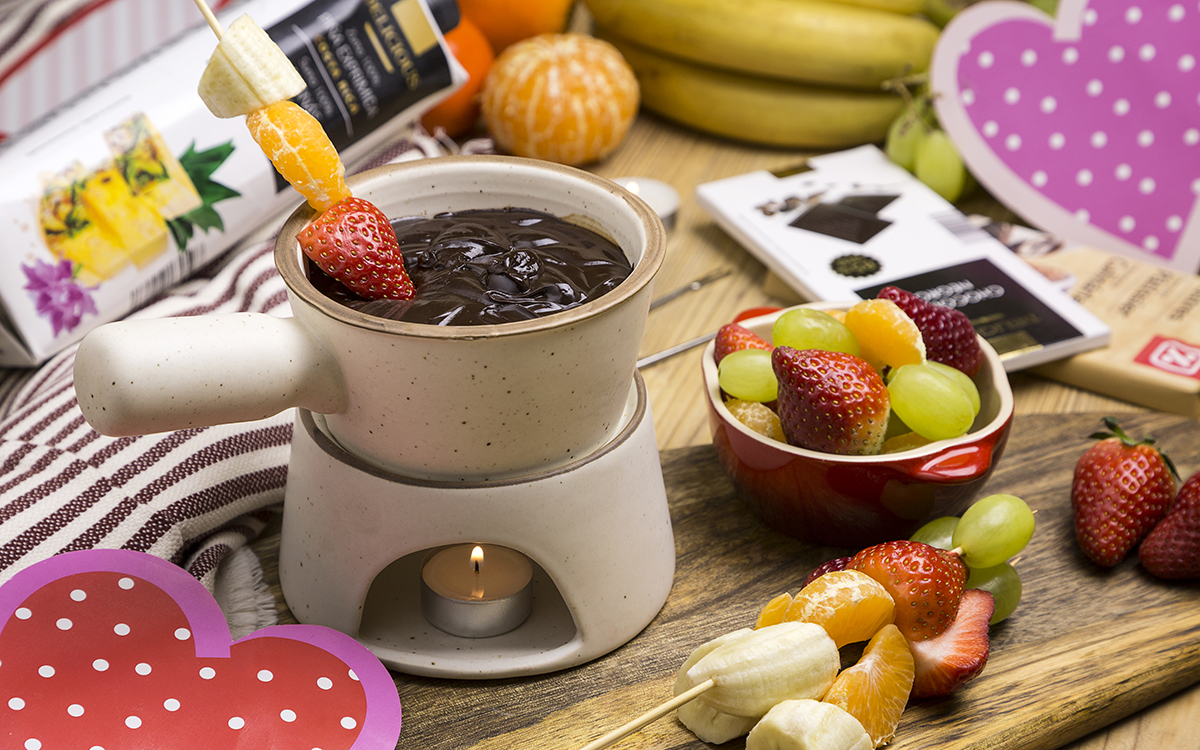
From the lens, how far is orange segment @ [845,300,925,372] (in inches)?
31.6

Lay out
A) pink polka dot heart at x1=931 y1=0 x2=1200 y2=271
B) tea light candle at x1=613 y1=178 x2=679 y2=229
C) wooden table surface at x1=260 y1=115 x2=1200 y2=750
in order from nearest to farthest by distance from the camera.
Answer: wooden table surface at x1=260 y1=115 x2=1200 y2=750
pink polka dot heart at x1=931 y1=0 x2=1200 y2=271
tea light candle at x1=613 y1=178 x2=679 y2=229

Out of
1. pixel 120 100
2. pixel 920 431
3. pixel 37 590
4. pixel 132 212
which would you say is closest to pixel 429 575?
pixel 37 590

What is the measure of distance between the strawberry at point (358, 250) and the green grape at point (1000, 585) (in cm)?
47

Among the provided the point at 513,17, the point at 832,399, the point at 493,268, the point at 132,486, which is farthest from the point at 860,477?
A: the point at 513,17

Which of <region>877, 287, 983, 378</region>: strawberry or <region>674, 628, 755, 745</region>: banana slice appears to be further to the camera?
<region>877, 287, 983, 378</region>: strawberry

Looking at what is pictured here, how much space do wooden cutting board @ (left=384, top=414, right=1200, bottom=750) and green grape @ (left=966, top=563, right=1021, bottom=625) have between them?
23mm

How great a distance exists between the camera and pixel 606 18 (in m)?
1.62

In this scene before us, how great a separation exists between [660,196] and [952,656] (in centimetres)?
87

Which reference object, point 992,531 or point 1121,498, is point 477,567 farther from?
point 1121,498

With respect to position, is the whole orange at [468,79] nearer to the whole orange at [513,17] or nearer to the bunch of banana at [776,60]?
the whole orange at [513,17]

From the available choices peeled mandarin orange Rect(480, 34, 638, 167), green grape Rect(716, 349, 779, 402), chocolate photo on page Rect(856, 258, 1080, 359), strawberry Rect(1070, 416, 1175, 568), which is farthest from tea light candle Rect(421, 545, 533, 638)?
peeled mandarin orange Rect(480, 34, 638, 167)

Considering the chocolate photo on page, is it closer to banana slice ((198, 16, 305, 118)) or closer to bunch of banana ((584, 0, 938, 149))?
bunch of banana ((584, 0, 938, 149))

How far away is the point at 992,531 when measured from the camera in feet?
2.39

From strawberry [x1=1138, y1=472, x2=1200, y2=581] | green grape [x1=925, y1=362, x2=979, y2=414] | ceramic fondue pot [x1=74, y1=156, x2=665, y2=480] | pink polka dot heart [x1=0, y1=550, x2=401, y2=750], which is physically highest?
ceramic fondue pot [x1=74, y1=156, x2=665, y2=480]
